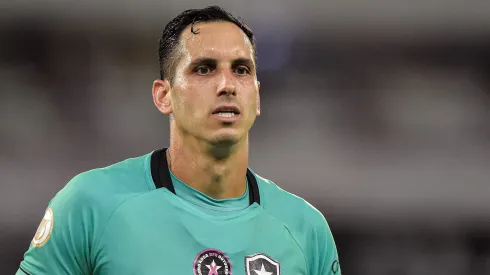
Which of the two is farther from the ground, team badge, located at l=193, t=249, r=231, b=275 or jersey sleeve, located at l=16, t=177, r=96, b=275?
jersey sleeve, located at l=16, t=177, r=96, b=275

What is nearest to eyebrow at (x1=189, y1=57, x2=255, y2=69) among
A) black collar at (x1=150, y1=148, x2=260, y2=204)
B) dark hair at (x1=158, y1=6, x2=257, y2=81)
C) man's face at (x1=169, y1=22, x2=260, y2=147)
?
man's face at (x1=169, y1=22, x2=260, y2=147)

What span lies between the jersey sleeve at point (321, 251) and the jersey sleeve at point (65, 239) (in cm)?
96

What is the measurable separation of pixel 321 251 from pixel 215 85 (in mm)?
894

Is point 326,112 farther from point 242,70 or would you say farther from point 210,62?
point 210,62

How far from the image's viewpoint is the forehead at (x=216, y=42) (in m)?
3.06

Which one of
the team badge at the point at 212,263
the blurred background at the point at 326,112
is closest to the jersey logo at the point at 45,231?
the team badge at the point at 212,263

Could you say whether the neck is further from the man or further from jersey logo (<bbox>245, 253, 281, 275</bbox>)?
jersey logo (<bbox>245, 253, 281, 275</bbox>)

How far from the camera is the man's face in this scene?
9.79ft

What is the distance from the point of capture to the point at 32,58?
23.2 ft

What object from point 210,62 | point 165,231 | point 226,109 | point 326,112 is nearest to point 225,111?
point 226,109

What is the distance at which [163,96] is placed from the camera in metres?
3.24

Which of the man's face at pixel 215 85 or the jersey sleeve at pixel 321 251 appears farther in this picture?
the jersey sleeve at pixel 321 251

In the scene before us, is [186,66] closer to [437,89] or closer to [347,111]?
[347,111]

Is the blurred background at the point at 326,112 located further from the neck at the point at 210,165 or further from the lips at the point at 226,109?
the lips at the point at 226,109
